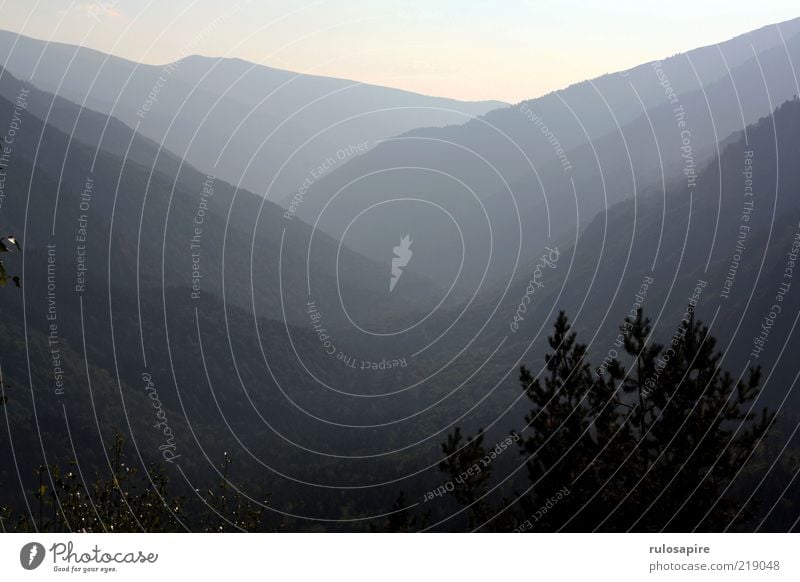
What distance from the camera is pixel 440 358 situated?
7618 inches

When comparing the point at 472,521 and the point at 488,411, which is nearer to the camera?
the point at 472,521

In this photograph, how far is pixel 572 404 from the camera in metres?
30.3

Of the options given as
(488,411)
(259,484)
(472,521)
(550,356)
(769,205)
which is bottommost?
(259,484)

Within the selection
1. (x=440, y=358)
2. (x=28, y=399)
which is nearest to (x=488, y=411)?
(x=440, y=358)

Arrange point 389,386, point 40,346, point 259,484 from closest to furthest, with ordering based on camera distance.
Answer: point 259,484, point 40,346, point 389,386

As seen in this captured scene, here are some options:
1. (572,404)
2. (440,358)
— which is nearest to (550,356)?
(572,404)

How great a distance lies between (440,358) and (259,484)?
6244 centimetres

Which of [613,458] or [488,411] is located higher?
[613,458]

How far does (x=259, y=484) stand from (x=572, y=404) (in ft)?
418

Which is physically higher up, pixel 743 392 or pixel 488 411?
pixel 743 392

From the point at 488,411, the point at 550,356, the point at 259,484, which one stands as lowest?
the point at 259,484

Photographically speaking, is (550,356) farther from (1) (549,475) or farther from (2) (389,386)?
(2) (389,386)
